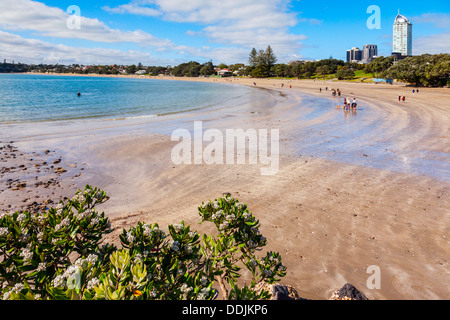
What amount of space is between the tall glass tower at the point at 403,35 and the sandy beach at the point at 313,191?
147 m

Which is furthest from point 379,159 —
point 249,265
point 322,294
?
point 249,265

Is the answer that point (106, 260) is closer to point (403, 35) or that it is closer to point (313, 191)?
point (313, 191)

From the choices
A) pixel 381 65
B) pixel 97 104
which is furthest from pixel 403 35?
pixel 97 104

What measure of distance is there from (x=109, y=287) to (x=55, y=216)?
1680 millimetres

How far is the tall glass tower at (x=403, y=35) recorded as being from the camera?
445 ft

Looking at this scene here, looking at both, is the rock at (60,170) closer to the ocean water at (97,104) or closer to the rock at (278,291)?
the rock at (278,291)

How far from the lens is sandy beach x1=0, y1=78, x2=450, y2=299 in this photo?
22.4 feet

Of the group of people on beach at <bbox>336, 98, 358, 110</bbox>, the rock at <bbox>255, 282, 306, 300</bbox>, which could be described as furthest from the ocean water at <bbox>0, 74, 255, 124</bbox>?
the rock at <bbox>255, 282, 306, 300</bbox>

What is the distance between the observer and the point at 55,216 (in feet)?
11.5

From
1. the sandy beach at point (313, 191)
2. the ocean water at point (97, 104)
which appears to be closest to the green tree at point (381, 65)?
the ocean water at point (97, 104)

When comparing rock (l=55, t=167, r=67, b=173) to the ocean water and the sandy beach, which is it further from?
the ocean water

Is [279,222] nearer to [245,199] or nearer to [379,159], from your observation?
[245,199]

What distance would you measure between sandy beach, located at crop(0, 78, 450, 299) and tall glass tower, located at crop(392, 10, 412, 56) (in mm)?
146540
